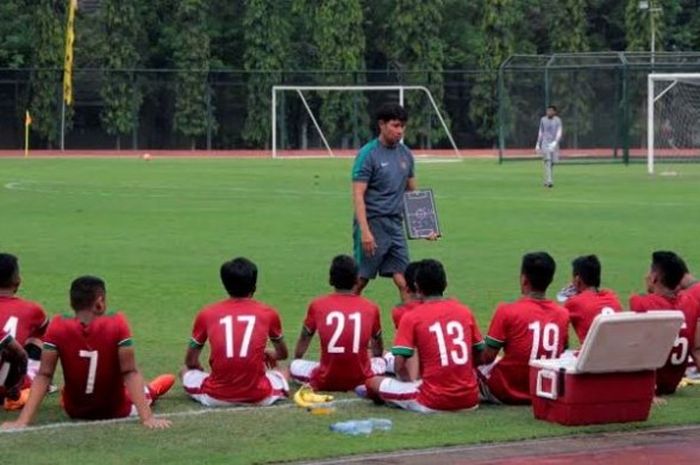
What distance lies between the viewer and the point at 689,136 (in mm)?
47188

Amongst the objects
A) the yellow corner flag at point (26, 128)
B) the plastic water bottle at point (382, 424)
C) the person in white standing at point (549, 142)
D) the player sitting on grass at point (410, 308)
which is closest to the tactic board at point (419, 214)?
the player sitting on grass at point (410, 308)

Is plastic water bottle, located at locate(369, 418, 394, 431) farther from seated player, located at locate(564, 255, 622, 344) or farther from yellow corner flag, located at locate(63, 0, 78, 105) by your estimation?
yellow corner flag, located at locate(63, 0, 78, 105)

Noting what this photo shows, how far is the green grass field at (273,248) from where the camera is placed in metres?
9.07

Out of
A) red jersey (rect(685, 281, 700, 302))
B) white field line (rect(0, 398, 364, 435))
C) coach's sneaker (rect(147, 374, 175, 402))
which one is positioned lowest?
white field line (rect(0, 398, 364, 435))

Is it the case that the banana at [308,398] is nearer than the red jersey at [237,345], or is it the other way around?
the red jersey at [237,345]

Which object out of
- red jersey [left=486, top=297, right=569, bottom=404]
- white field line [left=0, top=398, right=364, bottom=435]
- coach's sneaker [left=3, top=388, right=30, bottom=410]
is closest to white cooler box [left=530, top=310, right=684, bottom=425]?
red jersey [left=486, top=297, right=569, bottom=404]

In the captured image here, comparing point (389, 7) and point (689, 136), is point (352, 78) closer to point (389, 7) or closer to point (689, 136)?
point (389, 7)

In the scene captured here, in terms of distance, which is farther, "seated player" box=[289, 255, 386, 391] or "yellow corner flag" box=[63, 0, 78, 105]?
"yellow corner flag" box=[63, 0, 78, 105]

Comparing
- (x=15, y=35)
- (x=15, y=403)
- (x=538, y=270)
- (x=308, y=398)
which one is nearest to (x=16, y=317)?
(x=15, y=403)

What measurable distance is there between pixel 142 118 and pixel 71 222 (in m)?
39.5

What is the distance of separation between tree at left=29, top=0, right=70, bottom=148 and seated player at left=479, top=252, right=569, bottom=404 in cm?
5406

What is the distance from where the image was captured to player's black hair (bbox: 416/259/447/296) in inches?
390

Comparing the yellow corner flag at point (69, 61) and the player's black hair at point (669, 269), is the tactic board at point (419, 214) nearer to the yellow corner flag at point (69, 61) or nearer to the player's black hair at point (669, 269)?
the player's black hair at point (669, 269)

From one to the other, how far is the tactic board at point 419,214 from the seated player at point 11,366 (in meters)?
4.13
